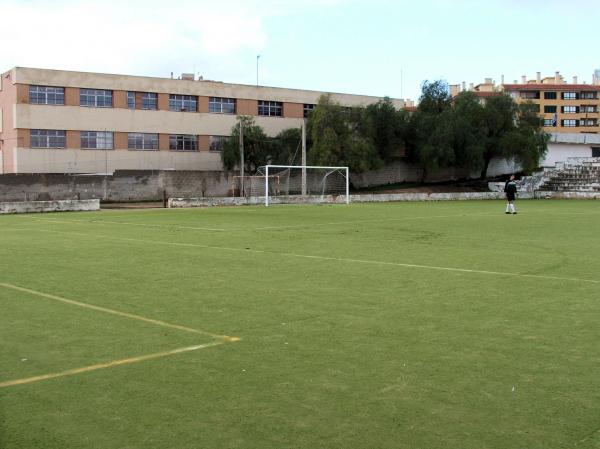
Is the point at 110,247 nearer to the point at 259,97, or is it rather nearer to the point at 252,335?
the point at 252,335

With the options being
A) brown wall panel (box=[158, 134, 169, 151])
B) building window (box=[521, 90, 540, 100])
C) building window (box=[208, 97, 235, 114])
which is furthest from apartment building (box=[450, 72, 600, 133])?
brown wall panel (box=[158, 134, 169, 151])

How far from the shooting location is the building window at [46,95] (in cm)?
5984

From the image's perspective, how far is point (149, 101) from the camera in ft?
217

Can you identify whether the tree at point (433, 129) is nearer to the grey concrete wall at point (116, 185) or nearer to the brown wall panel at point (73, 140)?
the grey concrete wall at point (116, 185)

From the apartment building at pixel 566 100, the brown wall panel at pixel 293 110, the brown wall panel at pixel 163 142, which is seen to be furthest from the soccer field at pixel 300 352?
the apartment building at pixel 566 100

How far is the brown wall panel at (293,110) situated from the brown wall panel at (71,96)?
72.6 feet

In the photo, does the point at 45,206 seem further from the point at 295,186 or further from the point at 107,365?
Answer: the point at 107,365

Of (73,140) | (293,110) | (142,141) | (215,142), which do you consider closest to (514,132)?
(293,110)

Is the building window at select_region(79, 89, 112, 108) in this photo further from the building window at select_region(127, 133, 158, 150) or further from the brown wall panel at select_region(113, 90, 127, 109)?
the building window at select_region(127, 133, 158, 150)

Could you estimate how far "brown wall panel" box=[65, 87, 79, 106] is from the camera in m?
61.3

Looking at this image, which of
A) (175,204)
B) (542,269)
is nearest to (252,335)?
(542,269)

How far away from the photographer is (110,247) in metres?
16.2

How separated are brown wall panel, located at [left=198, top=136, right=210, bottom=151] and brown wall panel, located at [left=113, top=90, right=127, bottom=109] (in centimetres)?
819

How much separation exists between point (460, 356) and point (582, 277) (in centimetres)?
579
